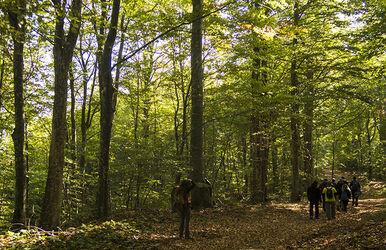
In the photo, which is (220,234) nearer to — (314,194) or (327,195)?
(327,195)

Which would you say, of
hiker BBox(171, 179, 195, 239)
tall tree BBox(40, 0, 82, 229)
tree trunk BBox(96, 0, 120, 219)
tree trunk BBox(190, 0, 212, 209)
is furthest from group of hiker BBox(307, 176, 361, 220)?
tall tree BBox(40, 0, 82, 229)

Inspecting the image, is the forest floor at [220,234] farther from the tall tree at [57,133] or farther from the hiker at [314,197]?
the tall tree at [57,133]

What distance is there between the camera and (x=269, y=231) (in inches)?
376

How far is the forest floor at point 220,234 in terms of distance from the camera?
20.9 ft

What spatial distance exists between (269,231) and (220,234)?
178cm

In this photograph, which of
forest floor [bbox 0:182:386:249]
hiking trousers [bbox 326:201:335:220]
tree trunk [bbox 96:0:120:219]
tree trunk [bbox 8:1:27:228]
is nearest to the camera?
forest floor [bbox 0:182:386:249]

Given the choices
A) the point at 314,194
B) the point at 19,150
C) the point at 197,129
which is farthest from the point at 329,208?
the point at 19,150

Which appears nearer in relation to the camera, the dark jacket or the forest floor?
the forest floor

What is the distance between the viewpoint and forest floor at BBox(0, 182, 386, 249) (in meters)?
6.37

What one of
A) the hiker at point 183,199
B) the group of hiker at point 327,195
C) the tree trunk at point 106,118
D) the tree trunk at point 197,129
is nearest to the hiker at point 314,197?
the group of hiker at point 327,195

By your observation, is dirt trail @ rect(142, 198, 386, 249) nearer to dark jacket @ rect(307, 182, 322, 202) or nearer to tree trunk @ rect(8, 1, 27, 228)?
dark jacket @ rect(307, 182, 322, 202)

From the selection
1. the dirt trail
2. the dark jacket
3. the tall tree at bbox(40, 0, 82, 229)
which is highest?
the tall tree at bbox(40, 0, 82, 229)

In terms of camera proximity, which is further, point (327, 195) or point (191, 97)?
point (191, 97)

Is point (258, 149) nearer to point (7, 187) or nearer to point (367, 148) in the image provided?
point (367, 148)
